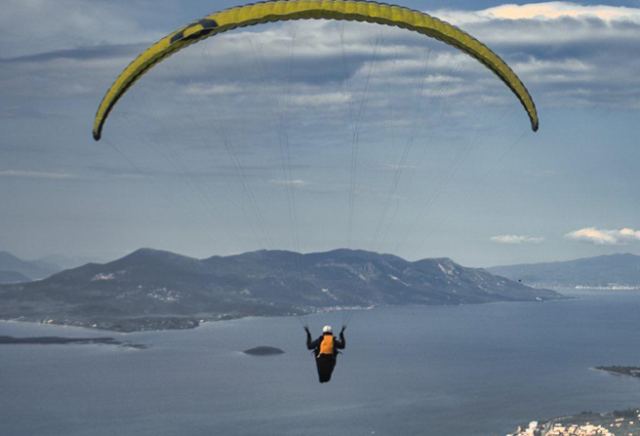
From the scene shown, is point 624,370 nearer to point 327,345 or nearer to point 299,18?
point 327,345

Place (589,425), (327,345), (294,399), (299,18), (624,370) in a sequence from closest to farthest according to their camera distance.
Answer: (299,18), (327,345), (589,425), (294,399), (624,370)

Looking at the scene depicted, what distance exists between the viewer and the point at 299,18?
23500 mm

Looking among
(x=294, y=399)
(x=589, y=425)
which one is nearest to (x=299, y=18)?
(x=589, y=425)

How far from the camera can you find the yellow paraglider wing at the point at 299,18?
75.8 ft

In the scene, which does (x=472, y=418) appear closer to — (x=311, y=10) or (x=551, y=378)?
(x=551, y=378)

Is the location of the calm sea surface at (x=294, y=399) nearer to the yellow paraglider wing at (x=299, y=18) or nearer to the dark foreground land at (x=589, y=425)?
the dark foreground land at (x=589, y=425)

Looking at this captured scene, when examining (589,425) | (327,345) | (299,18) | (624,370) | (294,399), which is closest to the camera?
(299,18)

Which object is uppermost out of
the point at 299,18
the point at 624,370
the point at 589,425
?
the point at 299,18

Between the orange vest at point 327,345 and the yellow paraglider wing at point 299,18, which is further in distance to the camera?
the orange vest at point 327,345

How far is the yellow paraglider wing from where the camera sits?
23.1m

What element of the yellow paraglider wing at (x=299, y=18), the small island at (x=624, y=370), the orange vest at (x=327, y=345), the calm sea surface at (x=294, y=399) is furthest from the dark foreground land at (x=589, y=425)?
the yellow paraglider wing at (x=299, y=18)

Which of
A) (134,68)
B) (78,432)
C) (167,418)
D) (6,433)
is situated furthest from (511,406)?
(134,68)

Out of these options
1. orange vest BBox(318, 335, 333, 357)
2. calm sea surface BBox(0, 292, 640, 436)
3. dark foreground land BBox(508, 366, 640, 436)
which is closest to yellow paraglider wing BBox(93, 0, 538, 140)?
orange vest BBox(318, 335, 333, 357)

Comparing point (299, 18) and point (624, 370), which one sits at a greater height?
point (299, 18)
